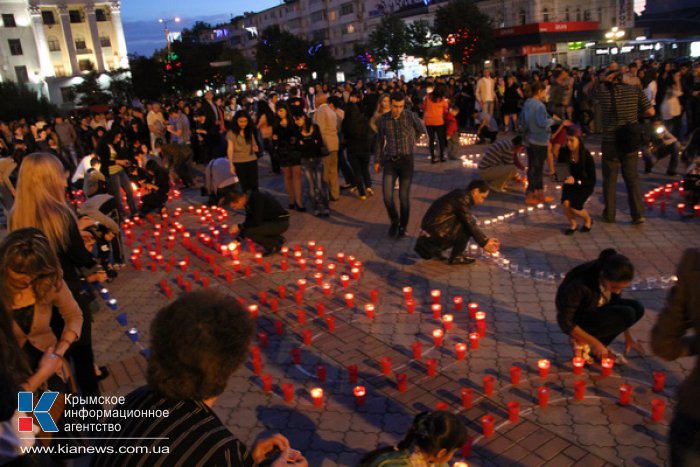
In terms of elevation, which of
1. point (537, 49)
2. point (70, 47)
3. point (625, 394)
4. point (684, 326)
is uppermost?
point (70, 47)

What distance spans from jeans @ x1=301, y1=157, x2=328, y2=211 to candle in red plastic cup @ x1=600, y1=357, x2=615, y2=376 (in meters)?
6.07

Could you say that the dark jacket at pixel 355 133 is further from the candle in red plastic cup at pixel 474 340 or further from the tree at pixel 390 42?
the tree at pixel 390 42

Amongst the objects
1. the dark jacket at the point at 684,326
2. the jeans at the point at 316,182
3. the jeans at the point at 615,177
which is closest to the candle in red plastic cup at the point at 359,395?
the dark jacket at the point at 684,326

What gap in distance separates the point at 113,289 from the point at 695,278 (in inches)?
271

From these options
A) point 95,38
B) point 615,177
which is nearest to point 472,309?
point 615,177

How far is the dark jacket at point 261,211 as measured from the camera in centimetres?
815

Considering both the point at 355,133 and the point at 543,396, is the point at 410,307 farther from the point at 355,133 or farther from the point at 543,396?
the point at 355,133

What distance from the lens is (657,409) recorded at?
3893 millimetres

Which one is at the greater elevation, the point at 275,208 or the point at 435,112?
the point at 435,112

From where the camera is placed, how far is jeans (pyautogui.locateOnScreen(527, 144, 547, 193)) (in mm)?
9312

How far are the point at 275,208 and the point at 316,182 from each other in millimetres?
1932

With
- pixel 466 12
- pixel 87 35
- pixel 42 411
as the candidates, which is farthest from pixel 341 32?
pixel 42 411

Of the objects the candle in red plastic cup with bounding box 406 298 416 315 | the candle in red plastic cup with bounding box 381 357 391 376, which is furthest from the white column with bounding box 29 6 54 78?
the candle in red plastic cup with bounding box 381 357 391 376

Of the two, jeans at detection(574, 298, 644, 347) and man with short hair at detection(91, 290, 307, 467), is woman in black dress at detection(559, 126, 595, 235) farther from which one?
man with short hair at detection(91, 290, 307, 467)
